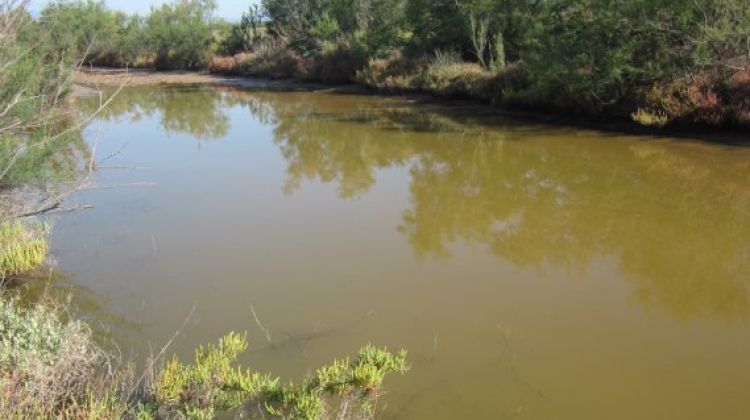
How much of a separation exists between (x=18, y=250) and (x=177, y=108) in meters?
16.6

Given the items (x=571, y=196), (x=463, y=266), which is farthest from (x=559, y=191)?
(x=463, y=266)

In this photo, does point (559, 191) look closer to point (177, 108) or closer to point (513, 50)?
point (513, 50)

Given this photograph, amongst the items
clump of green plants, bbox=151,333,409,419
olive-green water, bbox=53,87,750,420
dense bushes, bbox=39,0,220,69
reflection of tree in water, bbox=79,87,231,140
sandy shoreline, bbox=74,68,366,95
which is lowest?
olive-green water, bbox=53,87,750,420

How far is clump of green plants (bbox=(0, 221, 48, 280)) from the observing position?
21.3 feet

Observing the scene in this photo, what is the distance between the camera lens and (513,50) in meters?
20.3

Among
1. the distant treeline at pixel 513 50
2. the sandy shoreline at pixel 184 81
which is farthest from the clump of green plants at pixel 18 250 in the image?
the sandy shoreline at pixel 184 81

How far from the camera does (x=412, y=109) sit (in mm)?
19219

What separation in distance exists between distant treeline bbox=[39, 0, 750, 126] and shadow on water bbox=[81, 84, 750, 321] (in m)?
1.07

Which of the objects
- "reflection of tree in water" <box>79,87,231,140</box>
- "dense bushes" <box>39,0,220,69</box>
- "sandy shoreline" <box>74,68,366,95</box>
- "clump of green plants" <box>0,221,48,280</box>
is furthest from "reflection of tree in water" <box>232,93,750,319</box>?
"dense bushes" <box>39,0,220,69</box>

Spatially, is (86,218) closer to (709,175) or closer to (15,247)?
(15,247)

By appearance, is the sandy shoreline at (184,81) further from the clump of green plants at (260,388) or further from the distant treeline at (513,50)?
the clump of green plants at (260,388)

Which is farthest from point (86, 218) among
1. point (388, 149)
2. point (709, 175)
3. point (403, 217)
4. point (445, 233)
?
point (709, 175)

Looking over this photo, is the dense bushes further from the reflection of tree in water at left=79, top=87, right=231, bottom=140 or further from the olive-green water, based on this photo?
the olive-green water

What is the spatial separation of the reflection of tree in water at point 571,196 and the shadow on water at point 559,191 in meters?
0.02
